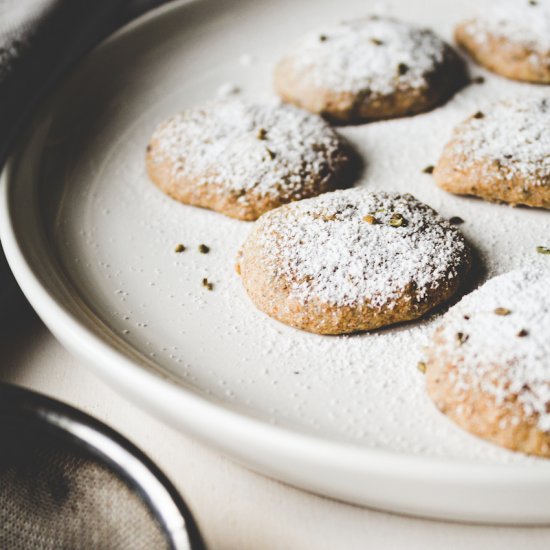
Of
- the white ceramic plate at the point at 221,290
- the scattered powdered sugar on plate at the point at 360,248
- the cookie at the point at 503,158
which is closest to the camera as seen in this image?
the white ceramic plate at the point at 221,290

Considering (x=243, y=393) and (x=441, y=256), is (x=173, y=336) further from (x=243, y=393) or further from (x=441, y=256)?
(x=441, y=256)

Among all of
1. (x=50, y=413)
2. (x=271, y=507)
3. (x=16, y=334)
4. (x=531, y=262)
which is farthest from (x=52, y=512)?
(x=531, y=262)

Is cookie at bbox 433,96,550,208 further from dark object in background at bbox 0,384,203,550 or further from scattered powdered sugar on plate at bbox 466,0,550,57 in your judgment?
dark object in background at bbox 0,384,203,550

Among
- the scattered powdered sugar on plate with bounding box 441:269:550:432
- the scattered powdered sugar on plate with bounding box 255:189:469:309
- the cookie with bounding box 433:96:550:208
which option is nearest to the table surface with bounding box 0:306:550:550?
the scattered powdered sugar on plate with bounding box 441:269:550:432

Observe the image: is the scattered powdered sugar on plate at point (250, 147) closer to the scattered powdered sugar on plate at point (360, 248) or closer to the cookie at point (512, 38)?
the scattered powdered sugar on plate at point (360, 248)

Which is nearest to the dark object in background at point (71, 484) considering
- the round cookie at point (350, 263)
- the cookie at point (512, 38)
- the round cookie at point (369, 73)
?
the round cookie at point (350, 263)

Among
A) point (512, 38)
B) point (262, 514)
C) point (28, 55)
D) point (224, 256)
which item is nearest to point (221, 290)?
point (224, 256)
